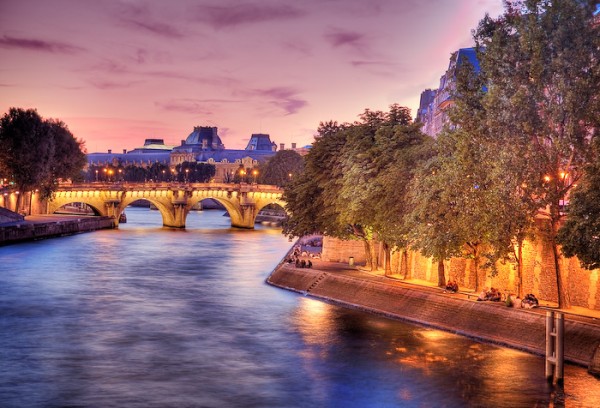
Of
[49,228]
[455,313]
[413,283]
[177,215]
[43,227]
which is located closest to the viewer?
[455,313]

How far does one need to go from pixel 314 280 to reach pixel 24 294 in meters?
24.3

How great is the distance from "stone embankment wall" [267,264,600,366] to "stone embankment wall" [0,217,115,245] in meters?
51.8

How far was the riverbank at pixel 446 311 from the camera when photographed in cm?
4581

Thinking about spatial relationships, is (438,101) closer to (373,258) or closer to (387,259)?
(373,258)

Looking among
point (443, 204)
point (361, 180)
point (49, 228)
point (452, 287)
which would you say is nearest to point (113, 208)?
point (49, 228)

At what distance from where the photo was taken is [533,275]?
182 ft

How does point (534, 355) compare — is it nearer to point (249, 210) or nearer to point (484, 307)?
point (484, 307)

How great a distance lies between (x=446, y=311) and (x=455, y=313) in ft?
3.04

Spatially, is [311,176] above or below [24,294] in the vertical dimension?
above

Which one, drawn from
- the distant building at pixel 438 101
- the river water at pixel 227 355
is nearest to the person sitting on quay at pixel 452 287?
the river water at pixel 227 355

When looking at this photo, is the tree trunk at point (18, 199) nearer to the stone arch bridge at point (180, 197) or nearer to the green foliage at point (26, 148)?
the green foliage at point (26, 148)

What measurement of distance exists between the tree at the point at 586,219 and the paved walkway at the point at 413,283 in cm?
410

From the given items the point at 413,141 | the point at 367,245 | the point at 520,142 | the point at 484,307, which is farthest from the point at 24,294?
the point at 520,142

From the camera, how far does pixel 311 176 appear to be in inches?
3233
